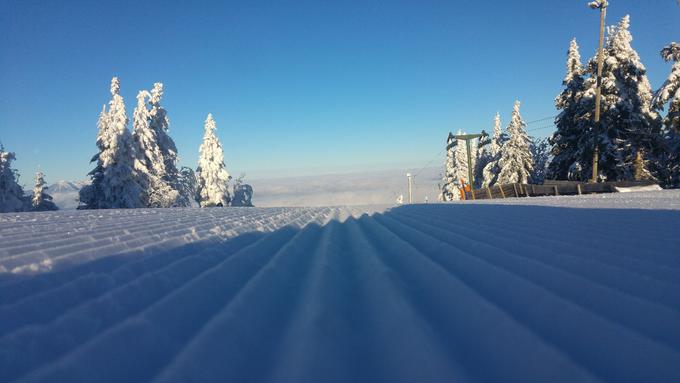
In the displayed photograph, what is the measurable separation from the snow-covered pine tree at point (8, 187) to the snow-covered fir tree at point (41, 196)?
17.0ft

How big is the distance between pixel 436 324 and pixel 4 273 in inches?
104

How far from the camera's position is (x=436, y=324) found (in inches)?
57.2

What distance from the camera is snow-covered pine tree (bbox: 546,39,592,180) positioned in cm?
2303

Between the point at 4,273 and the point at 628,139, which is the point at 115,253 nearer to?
the point at 4,273

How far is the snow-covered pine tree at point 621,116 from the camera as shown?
2106cm

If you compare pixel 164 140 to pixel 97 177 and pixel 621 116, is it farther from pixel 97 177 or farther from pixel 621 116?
pixel 621 116

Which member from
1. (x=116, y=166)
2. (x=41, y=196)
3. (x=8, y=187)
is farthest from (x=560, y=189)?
(x=41, y=196)

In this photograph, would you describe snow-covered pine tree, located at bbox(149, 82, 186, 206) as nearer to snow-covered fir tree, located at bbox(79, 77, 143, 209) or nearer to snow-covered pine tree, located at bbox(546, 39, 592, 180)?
snow-covered fir tree, located at bbox(79, 77, 143, 209)

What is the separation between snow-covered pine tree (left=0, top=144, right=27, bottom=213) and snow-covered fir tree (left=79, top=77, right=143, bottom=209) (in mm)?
4602

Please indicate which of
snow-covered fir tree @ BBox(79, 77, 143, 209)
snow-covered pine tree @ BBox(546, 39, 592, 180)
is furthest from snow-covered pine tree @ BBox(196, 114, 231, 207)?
snow-covered pine tree @ BBox(546, 39, 592, 180)

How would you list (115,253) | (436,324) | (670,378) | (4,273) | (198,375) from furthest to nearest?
(115,253) < (4,273) < (436,324) < (198,375) < (670,378)

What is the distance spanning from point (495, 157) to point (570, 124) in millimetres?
16396

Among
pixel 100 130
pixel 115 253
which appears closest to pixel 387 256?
pixel 115 253

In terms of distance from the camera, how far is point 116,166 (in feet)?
79.0
